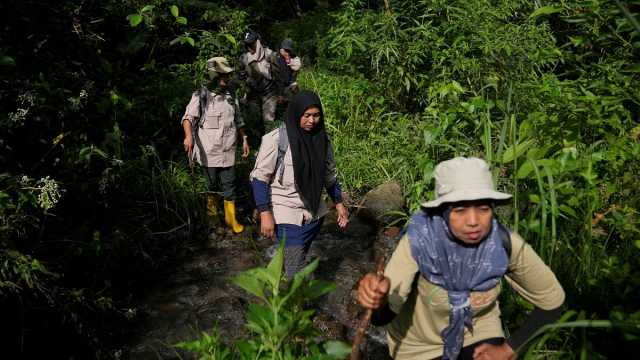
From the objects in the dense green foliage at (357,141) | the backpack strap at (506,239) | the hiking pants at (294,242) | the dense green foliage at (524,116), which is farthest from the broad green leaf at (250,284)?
the hiking pants at (294,242)

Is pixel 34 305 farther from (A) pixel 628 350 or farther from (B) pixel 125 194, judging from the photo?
(A) pixel 628 350

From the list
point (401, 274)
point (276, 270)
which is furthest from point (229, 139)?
point (276, 270)

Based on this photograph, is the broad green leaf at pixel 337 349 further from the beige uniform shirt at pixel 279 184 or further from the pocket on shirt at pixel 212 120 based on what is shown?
the pocket on shirt at pixel 212 120

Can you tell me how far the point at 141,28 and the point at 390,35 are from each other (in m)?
3.02

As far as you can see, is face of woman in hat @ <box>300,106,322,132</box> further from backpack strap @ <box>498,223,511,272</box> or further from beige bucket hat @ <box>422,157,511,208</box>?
backpack strap @ <box>498,223,511,272</box>

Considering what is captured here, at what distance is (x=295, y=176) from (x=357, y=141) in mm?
3480

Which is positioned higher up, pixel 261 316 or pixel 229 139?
pixel 229 139

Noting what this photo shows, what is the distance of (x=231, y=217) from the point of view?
5.59 meters

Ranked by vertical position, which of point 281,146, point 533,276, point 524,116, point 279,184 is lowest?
point 533,276

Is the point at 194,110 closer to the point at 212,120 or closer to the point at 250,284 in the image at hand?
the point at 212,120

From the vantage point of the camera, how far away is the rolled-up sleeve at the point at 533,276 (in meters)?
1.96

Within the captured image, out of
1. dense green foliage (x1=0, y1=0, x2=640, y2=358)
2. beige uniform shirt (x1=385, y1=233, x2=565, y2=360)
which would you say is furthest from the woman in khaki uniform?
beige uniform shirt (x1=385, y1=233, x2=565, y2=360)

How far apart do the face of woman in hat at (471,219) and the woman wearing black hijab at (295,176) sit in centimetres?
173

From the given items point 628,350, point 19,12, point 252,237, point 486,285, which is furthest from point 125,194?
point 628,350
